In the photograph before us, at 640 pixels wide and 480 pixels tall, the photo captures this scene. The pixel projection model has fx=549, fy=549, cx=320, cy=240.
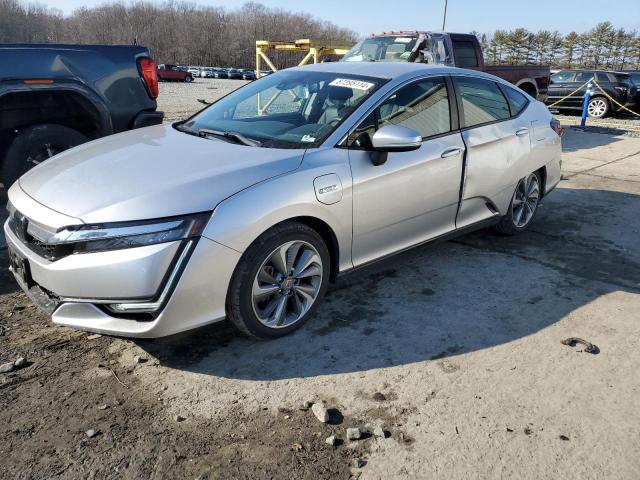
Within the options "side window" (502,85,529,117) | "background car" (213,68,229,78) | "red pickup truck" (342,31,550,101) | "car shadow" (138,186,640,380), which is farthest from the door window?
"background car" (213,68,229,78)

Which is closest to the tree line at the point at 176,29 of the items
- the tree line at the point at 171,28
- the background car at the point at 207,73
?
the tree line at the point at 171,28

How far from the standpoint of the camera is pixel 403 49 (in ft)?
32.5

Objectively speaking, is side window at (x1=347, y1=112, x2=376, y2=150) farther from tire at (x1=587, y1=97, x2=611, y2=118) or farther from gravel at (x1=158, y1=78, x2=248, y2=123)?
tire at (x1=587, y1=97, x2=611, y2=118)

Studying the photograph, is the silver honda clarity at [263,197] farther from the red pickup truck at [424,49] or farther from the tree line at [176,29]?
the tree line at [176,29]

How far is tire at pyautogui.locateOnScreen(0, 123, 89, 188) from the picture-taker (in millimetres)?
5168

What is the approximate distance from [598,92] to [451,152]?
14820 millimetres

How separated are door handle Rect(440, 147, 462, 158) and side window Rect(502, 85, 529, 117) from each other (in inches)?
42.7

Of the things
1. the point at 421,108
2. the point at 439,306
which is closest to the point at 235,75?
the point at 421,108

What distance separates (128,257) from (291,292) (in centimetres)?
101

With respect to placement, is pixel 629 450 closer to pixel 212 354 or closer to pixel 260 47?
pixel 212 354

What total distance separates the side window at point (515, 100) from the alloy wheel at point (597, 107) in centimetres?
1320

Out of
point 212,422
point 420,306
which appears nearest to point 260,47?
point 420,306

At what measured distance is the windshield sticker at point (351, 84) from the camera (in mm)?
3789

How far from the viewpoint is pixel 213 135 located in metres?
3.71
